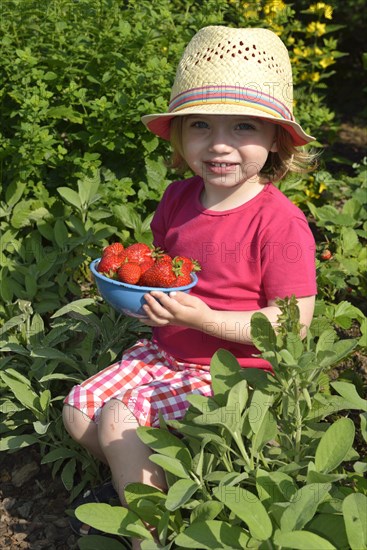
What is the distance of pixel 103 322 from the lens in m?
3.15

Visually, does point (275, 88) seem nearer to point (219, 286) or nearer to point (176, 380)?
point (219, 286)

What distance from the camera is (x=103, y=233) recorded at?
3.54 meters

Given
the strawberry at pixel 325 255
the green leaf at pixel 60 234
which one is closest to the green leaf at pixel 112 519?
the green leaf at pixel 60 234

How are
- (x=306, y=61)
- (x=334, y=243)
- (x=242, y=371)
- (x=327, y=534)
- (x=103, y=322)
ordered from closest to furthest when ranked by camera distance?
(x=327, y=534)
(x=242, y=371)
(x=103, y=322)
(x=334, y=243)
(x=306, y=61)

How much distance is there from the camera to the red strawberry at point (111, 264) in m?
2.54

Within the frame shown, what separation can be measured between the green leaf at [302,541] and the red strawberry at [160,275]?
0.83 m

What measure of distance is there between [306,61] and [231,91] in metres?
2.92

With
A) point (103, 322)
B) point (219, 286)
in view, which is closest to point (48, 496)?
point (103, 322)

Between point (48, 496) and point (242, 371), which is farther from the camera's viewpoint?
point (48, 496)

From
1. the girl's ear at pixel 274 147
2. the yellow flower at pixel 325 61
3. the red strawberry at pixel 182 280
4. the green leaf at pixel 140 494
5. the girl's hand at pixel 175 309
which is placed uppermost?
the girl's ear at pixel 274 147

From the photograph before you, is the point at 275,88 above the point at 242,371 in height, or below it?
above

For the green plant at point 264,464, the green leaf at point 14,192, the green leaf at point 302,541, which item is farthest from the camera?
the green leaf at point 14,192

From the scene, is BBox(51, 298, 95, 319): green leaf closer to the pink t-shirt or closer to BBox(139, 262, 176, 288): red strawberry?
the pink t-shirt

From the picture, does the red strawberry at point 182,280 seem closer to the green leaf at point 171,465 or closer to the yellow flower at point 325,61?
the green leaf at point 171,465
